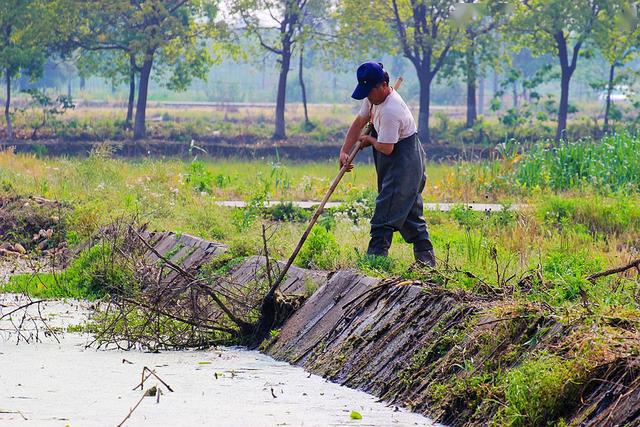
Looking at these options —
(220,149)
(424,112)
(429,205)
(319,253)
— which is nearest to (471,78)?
(424,112)

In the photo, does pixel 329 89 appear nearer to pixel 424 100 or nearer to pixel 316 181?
pixel 424 100

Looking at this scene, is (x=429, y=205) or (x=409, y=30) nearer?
(x=429, y=205)

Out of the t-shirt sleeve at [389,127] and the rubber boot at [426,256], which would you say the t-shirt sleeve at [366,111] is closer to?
the t-shirt sleeve at [389,127]

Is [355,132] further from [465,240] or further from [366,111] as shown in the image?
[465,240]

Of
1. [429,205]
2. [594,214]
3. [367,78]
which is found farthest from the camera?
[429,205]

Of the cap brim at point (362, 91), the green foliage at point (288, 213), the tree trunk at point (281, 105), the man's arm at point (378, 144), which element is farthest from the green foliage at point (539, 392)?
the tree trunk at point (281, 105)

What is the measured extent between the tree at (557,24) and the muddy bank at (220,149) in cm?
413

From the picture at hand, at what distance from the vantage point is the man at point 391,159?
1063 cm

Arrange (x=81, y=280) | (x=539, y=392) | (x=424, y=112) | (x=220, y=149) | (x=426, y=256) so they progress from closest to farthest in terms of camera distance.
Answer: (x=539, y=392)
(x=426, y=256)
(x=81, y=280)
(x=220, y=149)
(x=424, y=112)

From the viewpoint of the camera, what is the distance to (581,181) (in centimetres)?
1967

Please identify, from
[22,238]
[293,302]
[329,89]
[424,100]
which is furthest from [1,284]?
[329,89]

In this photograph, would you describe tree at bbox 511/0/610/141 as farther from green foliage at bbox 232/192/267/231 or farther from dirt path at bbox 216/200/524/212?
green foliage at bbox 232/192/267/231

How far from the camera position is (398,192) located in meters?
10.9

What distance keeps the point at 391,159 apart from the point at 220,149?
28.6 m
